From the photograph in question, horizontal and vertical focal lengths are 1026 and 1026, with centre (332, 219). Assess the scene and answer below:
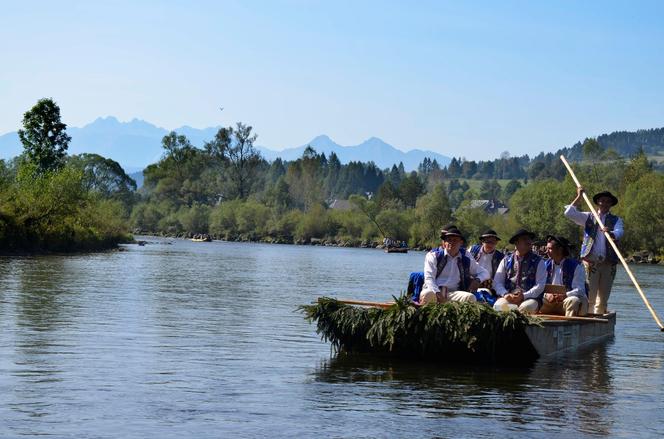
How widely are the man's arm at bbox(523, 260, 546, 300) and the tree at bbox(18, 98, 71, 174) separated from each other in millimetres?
72202

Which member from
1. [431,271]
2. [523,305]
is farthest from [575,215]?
[431,271]

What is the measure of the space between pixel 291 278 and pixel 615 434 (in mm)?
33454

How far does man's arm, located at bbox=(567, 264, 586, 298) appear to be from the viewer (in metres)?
18.4

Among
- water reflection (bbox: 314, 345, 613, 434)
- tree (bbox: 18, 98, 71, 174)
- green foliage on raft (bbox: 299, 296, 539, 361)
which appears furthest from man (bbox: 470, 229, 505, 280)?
tree (bbox: 18, 98, 71, 174)

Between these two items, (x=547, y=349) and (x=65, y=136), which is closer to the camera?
(x=547, y=349)

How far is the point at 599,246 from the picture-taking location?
65.6 ft

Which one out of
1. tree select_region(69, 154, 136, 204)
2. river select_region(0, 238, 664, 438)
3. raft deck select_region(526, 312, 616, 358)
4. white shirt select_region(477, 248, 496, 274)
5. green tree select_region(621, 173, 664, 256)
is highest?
tree select_region(69, 154, 136, 204)

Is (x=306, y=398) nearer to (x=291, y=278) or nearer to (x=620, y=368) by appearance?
(x=620, y=368)

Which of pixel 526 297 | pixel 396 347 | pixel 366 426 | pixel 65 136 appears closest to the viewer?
pixel 366 426

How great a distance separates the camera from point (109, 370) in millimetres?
14938

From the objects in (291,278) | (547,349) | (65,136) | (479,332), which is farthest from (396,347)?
(65,136)

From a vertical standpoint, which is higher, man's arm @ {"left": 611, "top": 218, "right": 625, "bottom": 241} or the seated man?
man's arm @ {"left": 611, "top": 218, "right": 625, "bottom": 241}

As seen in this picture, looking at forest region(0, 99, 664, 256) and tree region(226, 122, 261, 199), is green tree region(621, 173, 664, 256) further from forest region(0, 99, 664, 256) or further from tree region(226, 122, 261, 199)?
tree region(226, 122, 261, 199)

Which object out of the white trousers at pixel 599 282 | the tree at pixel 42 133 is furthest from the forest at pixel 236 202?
the white trousers at pixel 599 282
